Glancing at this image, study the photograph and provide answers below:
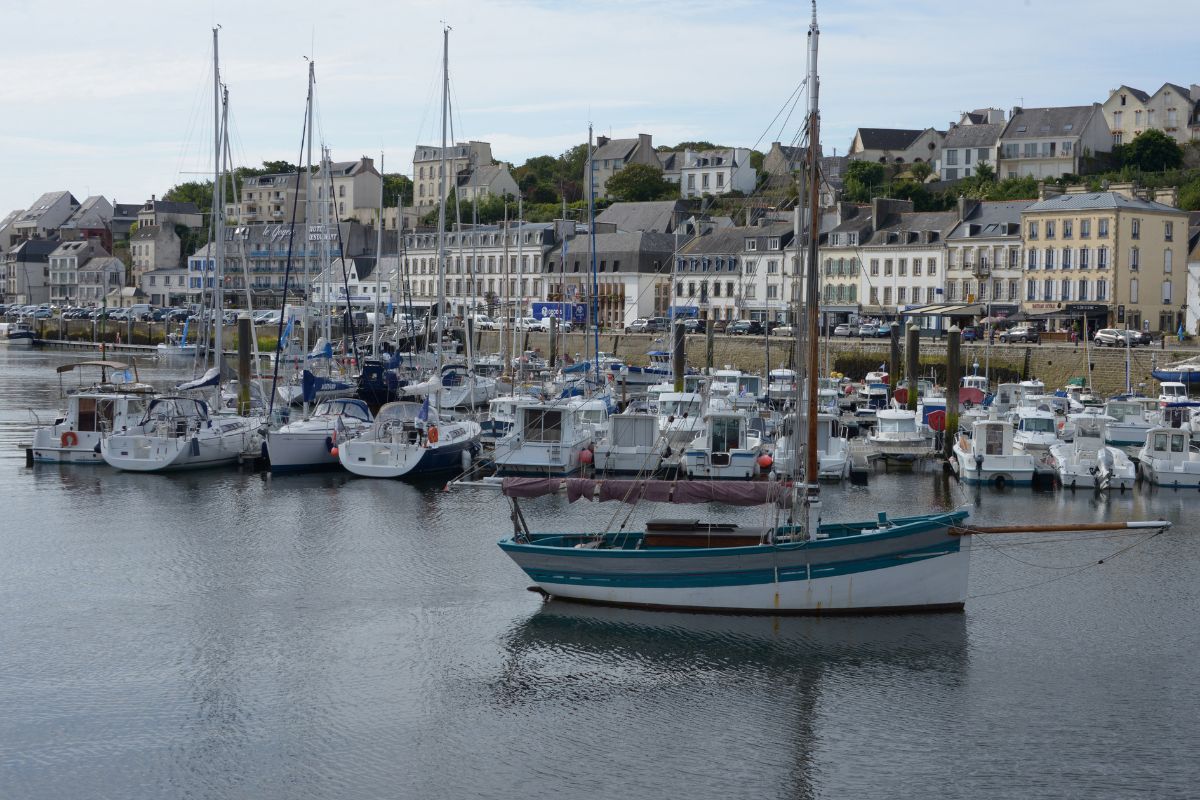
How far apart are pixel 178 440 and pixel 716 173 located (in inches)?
3308

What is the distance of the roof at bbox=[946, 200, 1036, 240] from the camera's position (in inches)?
3167

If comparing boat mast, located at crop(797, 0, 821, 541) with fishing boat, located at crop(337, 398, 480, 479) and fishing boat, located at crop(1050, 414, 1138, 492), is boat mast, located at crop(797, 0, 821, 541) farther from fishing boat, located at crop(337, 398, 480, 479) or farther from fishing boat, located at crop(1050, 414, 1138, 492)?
fishing boat, located at crop(337, 398, 480, 479)

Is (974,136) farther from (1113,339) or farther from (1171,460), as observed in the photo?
(1171,460)

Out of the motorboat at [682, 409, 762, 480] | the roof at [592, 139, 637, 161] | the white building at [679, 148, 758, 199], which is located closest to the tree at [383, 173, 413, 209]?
the roof at [592, 139, 637, 161]

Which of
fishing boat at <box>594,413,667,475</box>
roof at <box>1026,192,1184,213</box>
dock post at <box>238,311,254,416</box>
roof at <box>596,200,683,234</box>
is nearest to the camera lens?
fishing boat at <box>594,413,667,475</box>

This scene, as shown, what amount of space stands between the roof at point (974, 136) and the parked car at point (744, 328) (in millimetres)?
33379

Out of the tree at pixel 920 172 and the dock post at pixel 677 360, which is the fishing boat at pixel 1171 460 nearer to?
the dock post at pixel 677 360

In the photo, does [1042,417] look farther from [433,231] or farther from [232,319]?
[433,231]

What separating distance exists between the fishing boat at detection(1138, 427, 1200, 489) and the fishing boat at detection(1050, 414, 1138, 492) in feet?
1.91

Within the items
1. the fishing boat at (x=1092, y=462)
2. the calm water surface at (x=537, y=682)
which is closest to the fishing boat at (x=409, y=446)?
the calm water surface at (x=537, y=682)

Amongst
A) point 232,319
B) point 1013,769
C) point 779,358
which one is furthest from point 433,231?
point 1013,769

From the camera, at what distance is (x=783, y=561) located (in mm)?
24359

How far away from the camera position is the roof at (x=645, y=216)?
105938mm

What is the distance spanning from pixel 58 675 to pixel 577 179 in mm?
118816
